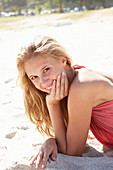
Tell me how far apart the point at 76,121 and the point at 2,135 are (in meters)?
1.08

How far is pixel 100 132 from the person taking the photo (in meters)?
2.44

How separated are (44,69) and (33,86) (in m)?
0.31

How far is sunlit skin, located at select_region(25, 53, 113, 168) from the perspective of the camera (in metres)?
2.12

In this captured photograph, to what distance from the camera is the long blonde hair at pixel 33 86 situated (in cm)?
222

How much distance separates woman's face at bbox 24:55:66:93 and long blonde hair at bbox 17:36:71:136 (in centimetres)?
4

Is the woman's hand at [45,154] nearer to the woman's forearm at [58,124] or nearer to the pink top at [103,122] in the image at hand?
the woman's forearm at [58,124]

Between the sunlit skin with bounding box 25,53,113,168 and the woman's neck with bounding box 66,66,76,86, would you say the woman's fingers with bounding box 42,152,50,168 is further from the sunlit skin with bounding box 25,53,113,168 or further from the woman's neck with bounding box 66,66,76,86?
the woman's neck with bounding box 66,66,76,86

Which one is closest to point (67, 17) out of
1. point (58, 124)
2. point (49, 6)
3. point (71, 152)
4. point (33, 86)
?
point (33, 86)

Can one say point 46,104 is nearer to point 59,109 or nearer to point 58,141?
point 59,109

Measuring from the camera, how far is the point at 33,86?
2463mm

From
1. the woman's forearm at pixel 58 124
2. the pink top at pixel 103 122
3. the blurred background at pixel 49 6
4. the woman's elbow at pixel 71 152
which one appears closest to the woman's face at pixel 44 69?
the woman's forearm at pixel 58 124

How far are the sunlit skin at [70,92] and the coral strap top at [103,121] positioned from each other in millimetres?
59

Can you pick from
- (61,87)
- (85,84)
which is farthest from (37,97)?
(85,84)

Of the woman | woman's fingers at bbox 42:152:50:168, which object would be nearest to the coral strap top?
the woman
